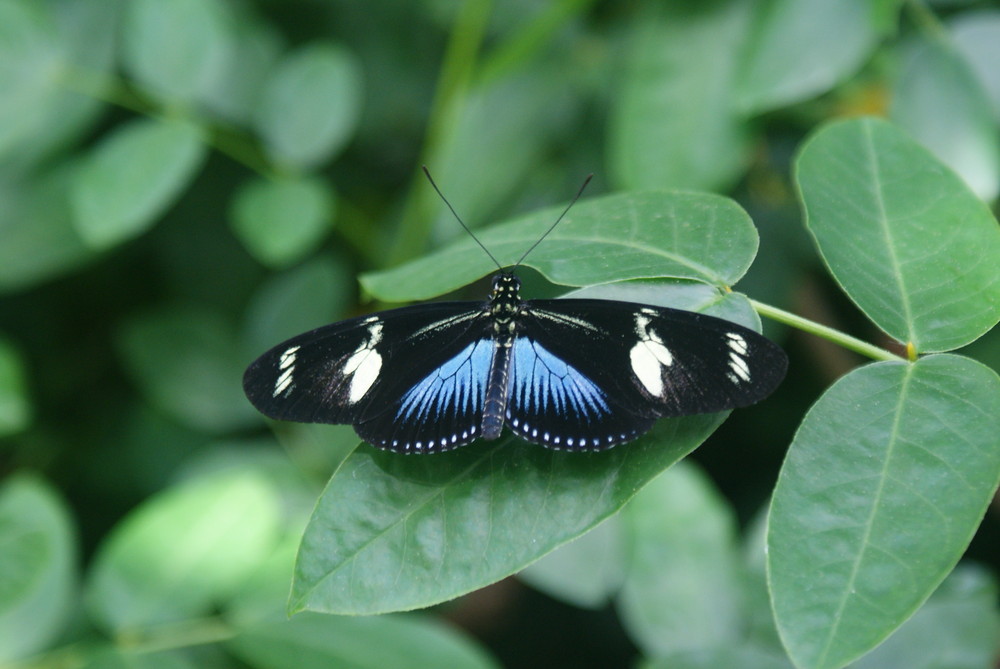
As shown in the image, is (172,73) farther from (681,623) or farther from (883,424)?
(883,424)

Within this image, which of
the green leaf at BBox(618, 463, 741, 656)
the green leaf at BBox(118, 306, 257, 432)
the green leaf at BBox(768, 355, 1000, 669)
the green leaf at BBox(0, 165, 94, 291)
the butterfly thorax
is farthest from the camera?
the green leaf at BBox(118, 306, 257, 432)

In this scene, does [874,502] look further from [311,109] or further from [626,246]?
[311,109]

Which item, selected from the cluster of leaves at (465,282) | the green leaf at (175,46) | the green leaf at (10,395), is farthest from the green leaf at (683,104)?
the green leaf at (10,395)

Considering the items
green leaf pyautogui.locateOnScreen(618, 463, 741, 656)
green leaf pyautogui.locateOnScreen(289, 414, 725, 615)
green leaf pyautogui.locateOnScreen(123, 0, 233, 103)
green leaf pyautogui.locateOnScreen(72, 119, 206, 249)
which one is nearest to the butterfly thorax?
green leaf pyautogui.locateOnScreen(289, 414, 725, 615)

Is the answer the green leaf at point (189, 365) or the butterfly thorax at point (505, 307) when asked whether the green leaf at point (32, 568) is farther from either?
the butterfly thorax at point (505, 307)

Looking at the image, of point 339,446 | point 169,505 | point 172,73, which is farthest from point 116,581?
point 172,73

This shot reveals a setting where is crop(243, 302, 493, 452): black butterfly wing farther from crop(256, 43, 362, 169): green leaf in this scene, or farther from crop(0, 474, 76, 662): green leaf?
crop(256, 43, 362, 169): green leaf
